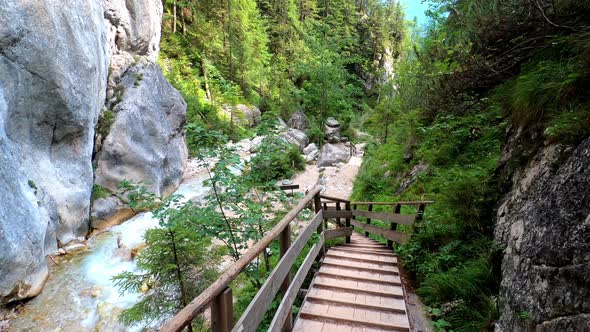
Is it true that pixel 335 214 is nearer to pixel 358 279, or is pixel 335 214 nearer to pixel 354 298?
pixel 358 279

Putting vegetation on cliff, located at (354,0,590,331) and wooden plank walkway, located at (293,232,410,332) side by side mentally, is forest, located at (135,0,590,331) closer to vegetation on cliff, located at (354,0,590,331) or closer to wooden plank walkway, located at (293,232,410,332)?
vegetation on cliff, located at (354,0,590,331)

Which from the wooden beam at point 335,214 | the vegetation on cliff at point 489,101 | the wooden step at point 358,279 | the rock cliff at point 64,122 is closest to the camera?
the vegetation on cliff at point 489,101

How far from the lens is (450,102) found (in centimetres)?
552

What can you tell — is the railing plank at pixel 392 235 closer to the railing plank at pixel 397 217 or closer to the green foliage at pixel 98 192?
the railing plank at pixel 397 217

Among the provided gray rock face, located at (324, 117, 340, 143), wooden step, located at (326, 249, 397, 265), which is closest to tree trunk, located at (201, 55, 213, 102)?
gray rock face, located at (324, 117, 340, 143)

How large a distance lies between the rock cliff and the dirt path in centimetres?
787

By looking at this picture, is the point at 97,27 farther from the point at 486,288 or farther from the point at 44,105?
the point at 486,288

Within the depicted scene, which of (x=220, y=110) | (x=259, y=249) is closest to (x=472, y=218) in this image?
(x=259, y=249)

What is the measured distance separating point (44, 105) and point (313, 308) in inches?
447

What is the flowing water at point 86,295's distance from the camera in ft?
24.1

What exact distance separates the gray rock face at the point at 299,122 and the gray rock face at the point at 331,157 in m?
5.21

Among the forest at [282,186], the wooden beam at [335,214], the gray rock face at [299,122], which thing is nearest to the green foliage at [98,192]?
the forest at [282,186]

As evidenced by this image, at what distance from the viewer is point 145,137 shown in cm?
1491

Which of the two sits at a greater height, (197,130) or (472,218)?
(197,130)
